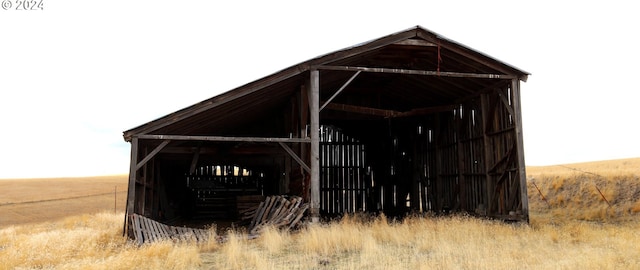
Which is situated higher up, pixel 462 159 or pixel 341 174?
pixel 462 159

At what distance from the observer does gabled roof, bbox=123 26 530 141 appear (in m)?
12.1

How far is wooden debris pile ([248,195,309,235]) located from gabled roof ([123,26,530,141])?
291cm

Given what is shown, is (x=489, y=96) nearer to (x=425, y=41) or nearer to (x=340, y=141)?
(x=425, y=41)

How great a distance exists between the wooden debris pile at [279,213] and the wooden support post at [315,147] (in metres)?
0.28

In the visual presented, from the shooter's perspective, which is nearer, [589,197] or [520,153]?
[520,153]

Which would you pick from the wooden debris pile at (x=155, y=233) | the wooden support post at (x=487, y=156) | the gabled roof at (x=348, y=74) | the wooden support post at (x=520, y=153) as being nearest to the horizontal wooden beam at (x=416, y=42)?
the gabled roof at (x=348, y=74)

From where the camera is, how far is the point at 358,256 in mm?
8844

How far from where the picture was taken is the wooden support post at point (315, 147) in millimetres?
11969

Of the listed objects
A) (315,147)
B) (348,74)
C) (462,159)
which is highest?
(348,74)

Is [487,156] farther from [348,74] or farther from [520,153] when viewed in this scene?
[348,74]

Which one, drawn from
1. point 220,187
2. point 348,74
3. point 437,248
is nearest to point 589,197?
point 348,74

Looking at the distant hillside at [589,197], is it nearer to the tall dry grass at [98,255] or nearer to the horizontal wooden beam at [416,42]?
the horizontal wooden beam at [416,42]

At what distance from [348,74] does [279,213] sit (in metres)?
4.87

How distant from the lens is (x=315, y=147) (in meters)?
12.2
